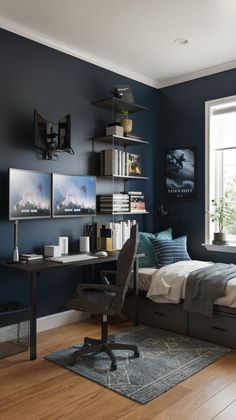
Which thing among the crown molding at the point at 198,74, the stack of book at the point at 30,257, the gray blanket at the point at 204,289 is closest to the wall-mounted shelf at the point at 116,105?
the crown molding at the point at 198,74

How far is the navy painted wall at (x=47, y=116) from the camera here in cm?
333

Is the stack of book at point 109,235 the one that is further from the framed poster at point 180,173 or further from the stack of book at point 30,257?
the framed poster at point 180,173

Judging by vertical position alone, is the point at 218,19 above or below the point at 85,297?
above

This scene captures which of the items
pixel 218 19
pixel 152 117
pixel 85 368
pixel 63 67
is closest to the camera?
pixel 85 368

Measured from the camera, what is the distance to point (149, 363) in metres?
2.84

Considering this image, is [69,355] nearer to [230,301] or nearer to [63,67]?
[230,301]

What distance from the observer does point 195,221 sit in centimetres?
460

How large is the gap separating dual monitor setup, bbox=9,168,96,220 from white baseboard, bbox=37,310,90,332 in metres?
1.03

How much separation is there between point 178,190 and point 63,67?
2.05 metres

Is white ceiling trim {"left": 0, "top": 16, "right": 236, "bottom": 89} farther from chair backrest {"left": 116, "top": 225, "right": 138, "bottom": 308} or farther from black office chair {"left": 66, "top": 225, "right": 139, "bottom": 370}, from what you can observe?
chair backrest {"left": 116, "top": 225, "right": 138, "bottom": 308}

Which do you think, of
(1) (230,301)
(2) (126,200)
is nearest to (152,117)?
(2) (126,200)

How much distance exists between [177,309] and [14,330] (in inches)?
59.5

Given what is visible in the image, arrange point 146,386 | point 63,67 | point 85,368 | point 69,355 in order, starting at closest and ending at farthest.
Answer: point 146,386 → point 85,368 → point 69,355 → point 63,67

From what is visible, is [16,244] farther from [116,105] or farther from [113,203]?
[116,105]
